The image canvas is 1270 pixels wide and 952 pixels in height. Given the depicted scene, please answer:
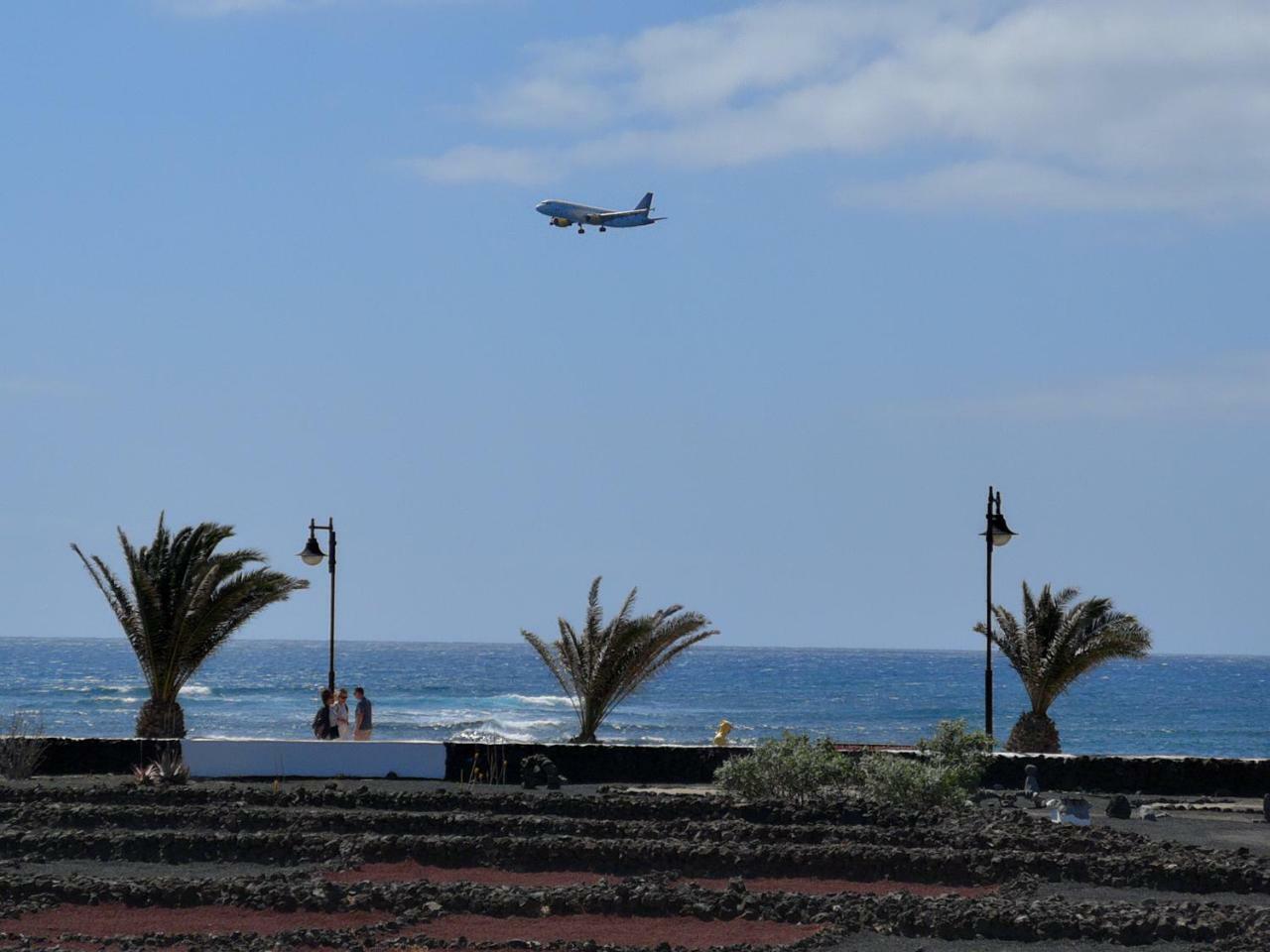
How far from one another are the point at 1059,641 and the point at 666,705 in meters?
68.6

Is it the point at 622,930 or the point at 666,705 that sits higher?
the point at 622,930

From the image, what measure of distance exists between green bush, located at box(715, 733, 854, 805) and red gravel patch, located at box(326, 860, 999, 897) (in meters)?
4.69

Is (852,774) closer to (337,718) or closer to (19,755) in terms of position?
(337,718)

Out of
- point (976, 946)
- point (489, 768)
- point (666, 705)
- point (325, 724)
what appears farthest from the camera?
point (666, 705)

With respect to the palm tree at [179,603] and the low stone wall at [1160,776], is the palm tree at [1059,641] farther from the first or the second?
the palm tree at [179,603]

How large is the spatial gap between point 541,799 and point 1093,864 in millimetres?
7690

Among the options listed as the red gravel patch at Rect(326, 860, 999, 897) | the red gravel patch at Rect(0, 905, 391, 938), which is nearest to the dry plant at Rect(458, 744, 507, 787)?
the red gravel patch at Rect(326, 860, 999, 897)

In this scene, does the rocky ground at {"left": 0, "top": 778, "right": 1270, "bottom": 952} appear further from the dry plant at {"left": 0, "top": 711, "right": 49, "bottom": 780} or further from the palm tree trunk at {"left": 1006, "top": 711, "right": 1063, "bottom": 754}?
the palm tree trunk at {"left": 1006, "top": 711, "right": 1063, "bottom": 754}

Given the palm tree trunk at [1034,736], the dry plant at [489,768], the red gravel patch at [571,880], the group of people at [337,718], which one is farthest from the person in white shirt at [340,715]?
the palm tree trunk at [1034,736]

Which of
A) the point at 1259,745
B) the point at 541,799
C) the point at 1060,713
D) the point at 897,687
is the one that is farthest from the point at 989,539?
the point at 897,687

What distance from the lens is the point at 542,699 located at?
4028 inches

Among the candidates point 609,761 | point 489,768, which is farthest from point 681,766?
point 489,768

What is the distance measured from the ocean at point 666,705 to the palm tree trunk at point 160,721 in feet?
69.3

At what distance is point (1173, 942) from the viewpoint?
44.0ft
